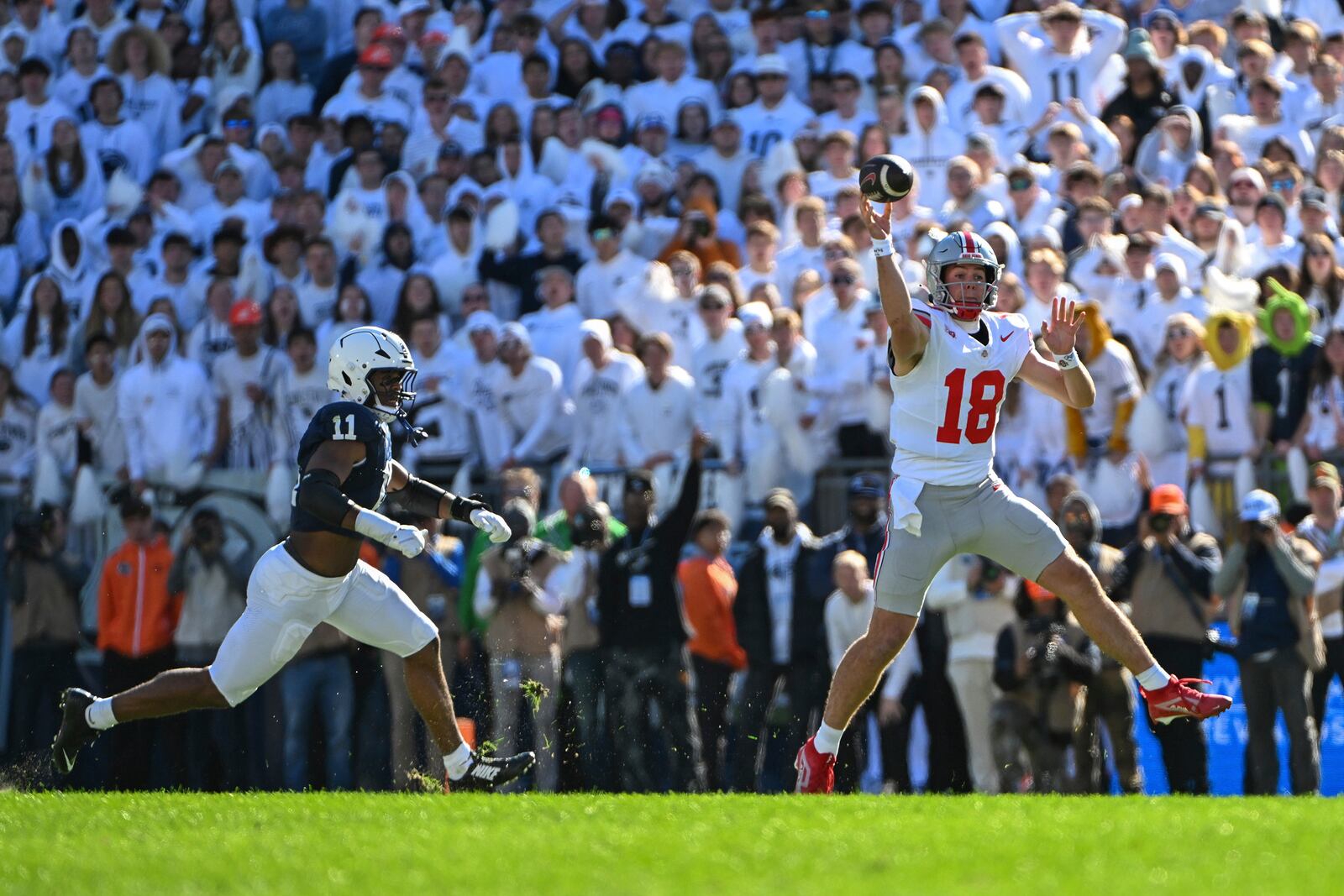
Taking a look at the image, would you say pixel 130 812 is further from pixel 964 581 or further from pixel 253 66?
pixel 253 66

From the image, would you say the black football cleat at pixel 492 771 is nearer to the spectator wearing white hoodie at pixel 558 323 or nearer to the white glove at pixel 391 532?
the white glove at pixel 391 532

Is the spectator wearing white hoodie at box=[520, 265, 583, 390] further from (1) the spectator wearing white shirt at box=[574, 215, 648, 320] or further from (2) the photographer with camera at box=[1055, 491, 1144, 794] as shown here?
(2) the photographer with camera at box=[1055, 491, 1144, 794]

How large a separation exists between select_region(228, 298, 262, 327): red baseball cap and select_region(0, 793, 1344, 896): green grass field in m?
6.47

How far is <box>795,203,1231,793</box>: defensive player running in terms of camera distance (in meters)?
8.23

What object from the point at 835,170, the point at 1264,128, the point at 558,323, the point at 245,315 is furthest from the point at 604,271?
the point at 1264,128

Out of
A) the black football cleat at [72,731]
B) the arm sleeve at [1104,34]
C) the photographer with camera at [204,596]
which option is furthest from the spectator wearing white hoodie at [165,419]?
the arm sleeve at [1104,34]

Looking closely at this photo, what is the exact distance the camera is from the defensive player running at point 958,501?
823 cm

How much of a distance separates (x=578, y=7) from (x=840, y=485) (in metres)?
5.96

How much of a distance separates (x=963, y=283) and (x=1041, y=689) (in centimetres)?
384

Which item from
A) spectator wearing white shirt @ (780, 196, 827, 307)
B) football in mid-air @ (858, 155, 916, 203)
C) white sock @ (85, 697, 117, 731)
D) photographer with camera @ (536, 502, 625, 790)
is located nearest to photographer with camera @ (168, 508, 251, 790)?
photographer with camera @ (536, 502, 625, 790)

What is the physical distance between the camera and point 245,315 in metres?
14.5

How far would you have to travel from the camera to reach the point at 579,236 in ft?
49.9

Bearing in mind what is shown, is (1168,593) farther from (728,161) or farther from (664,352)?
(728,161)

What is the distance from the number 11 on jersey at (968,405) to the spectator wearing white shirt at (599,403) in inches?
211
